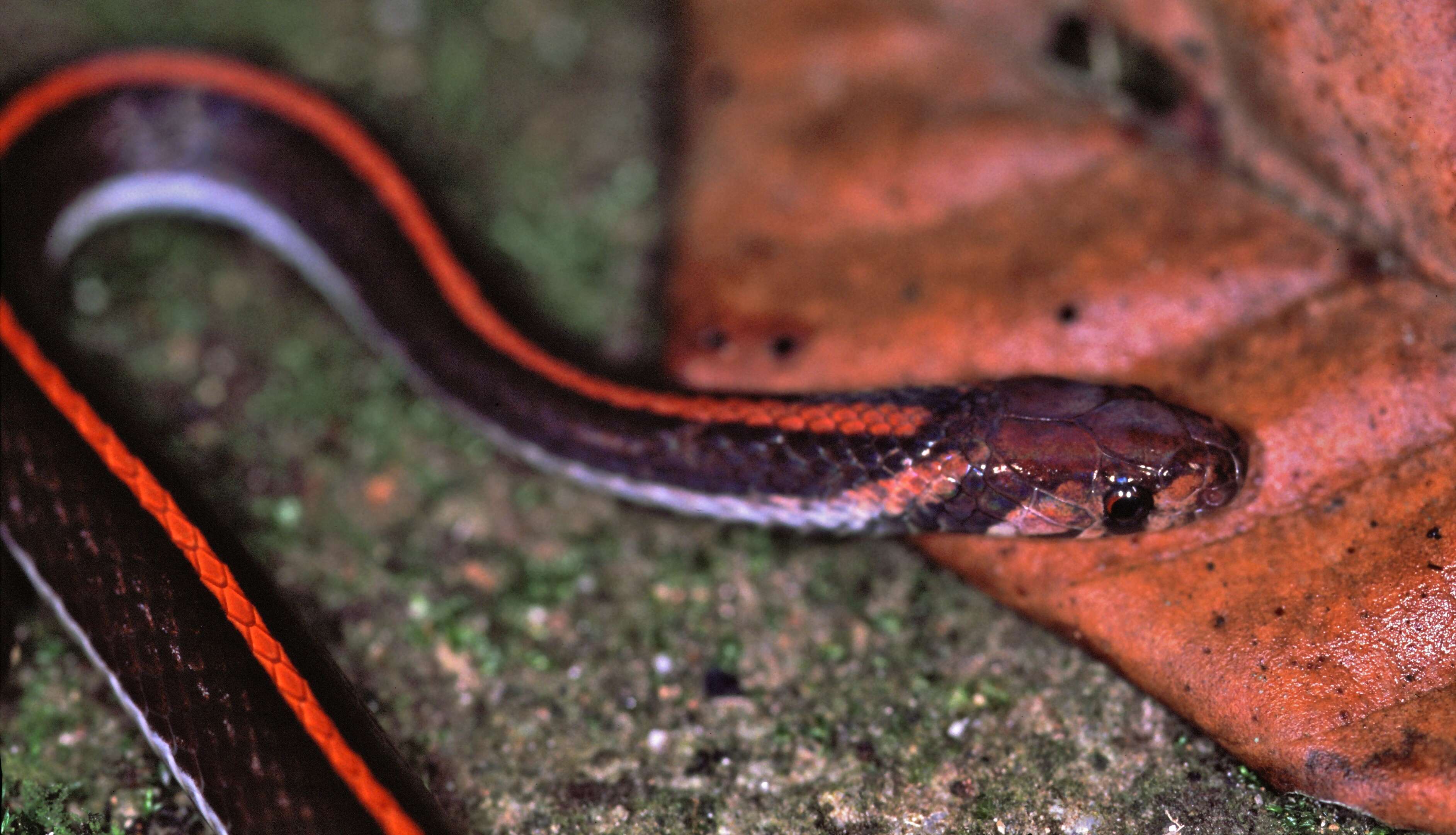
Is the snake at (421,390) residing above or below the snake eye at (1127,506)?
above

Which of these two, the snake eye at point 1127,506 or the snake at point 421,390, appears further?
the snake eye at point 1127,506

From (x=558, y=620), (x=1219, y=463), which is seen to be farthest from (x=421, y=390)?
(x=1219, y=463)

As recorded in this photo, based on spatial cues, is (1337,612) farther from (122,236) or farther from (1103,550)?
(122,236)

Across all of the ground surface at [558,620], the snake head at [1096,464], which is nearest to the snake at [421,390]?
the snake head at [1096,464]

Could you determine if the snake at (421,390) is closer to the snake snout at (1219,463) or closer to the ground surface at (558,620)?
the snake snout at (1219,463)

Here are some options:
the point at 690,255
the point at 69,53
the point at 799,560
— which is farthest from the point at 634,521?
the point at 69,53

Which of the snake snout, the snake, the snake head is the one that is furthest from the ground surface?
the snake snout
